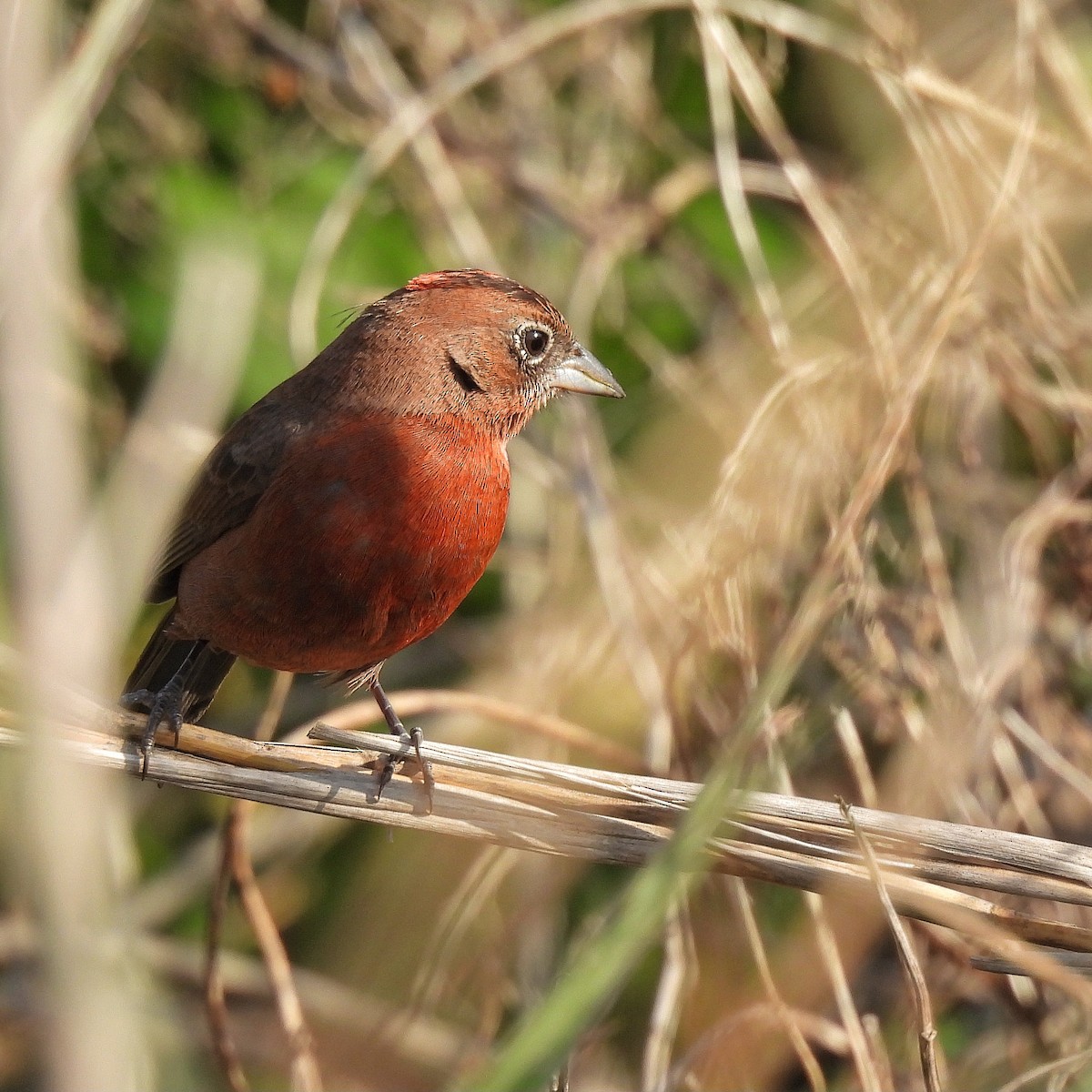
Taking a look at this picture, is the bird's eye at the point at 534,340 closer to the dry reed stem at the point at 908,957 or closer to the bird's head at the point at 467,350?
the bird's head at the point at 467,350

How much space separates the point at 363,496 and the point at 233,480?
19.7 inches

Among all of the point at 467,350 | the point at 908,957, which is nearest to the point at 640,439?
the point at 467,350

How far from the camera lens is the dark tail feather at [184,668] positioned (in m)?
3.62

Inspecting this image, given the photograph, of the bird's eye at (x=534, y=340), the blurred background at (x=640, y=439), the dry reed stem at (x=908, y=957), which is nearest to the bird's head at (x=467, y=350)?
the bird's eye at (x=534, y=340)

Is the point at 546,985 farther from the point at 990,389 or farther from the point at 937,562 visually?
the point at 990,389

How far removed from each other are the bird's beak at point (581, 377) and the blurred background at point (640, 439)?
17.2 inches

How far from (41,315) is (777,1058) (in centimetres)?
251

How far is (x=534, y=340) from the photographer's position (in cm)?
359

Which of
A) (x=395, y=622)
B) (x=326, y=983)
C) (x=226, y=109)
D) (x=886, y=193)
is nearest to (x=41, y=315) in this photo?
(x=395, y=622)

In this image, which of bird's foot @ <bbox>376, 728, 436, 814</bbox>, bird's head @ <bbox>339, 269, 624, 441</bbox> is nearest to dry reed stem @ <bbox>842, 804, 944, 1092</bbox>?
bird's foot @ <bbox>376, 728, 436, 814</bbox>

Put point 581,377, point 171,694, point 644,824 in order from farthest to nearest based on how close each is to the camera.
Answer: point 581,377 → point 171,694 → point 644,824

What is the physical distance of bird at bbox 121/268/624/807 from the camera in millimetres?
3029

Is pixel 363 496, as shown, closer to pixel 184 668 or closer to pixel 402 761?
pixel 402 761

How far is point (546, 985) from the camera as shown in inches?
160
